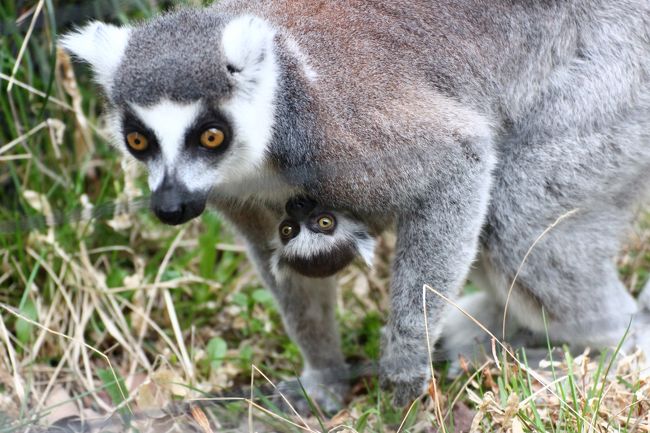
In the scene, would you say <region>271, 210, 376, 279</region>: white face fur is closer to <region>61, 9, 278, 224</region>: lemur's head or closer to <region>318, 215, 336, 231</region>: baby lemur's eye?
<region>318, 215, 336, 231</region>: baby lemur's eye

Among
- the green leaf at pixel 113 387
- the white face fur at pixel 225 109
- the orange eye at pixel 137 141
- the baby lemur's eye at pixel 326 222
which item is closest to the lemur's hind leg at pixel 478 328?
the baby lemur's eye at pixel 326 222

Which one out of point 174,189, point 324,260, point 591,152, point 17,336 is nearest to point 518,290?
point 591,152

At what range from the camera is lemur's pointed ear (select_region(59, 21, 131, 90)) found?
3.71m

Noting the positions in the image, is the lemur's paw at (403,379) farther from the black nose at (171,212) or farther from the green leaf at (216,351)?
the black nose at (171,212)

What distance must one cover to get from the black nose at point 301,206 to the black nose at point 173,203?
0.66 metres

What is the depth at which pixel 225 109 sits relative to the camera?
3.56 m

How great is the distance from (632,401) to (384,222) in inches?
53.1

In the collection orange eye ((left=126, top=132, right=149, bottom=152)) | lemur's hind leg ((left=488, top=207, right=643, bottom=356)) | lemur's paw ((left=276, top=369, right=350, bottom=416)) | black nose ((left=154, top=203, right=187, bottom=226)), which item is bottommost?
lemur's paw ((left=276, top=369, right=350, bottom=416))

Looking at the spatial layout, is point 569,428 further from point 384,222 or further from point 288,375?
point 288,375

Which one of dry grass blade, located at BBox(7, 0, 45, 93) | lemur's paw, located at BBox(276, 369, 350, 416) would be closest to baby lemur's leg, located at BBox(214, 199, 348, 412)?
lemur's paw, located at BBox(276, 369, 350, 416)

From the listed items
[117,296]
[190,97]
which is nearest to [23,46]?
[117,296]

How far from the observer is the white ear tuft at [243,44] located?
354 cm

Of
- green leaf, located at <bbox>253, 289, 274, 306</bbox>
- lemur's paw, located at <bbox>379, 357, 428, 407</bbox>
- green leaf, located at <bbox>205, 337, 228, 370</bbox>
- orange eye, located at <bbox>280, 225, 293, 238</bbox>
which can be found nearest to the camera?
orange eye, located at <bbox>280, 225, 293, 238</bbox>

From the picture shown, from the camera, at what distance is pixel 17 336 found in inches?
194
